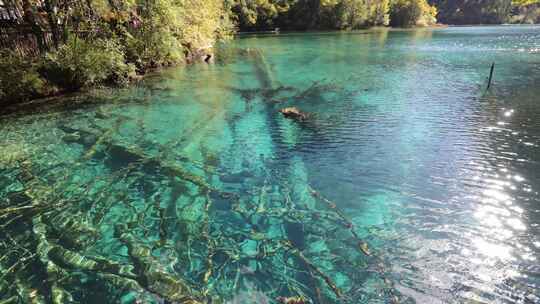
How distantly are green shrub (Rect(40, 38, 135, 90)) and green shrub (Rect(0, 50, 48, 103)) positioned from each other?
3.09 feet

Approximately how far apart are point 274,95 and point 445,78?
11977 mm

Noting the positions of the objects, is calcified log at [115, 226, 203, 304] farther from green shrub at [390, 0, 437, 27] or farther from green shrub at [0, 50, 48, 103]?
green shrub at [390, 0, 437, 27]

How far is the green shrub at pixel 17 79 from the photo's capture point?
1305 centimetres

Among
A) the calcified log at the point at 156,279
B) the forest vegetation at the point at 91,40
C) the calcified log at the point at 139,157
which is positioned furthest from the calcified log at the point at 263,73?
the calcified log at the point at 156,279

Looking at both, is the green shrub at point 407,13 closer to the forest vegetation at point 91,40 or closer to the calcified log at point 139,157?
the forest vegetation at point 91,40

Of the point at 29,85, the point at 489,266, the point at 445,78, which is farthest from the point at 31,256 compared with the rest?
the point at 445,78

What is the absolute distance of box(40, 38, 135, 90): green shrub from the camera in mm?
15250

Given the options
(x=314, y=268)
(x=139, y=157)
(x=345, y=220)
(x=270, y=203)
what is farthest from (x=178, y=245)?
(x=139, y=157)

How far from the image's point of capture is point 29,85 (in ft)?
45.8

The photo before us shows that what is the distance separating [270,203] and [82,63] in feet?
45.0

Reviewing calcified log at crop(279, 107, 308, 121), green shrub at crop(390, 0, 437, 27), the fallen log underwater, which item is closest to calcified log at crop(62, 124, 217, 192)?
the fallen log underwater

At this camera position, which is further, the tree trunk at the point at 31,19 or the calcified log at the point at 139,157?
the tree trunk at the point at 31,19

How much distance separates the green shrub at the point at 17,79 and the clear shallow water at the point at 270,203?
1815mm

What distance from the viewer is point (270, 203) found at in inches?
286
